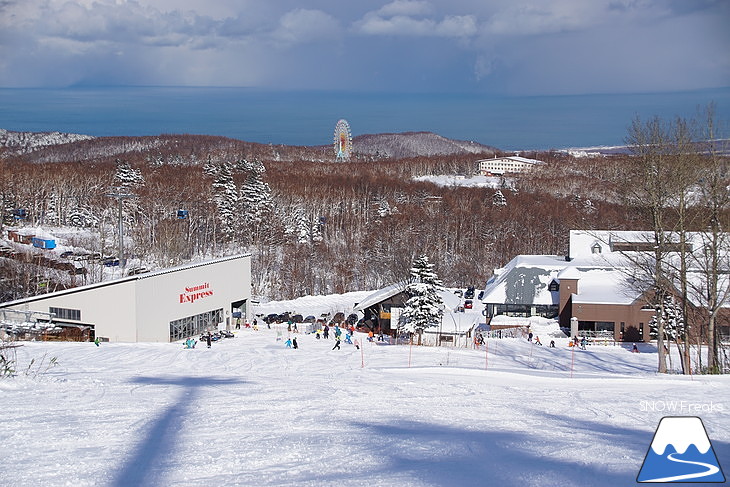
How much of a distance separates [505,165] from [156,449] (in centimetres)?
11780

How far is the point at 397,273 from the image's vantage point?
157ft

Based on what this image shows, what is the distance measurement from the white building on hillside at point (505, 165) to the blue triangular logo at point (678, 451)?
→ 112 meters

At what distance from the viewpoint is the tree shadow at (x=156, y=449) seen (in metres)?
5.41

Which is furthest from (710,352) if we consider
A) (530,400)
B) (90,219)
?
(90,219)

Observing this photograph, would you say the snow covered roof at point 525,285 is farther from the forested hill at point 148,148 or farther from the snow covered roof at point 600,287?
the forested hill at point 148,148

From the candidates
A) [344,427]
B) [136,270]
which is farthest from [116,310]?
[344,427]

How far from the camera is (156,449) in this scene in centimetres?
632

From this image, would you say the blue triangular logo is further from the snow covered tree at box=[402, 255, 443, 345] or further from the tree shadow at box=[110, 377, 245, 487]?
the snow covered tree at box=[402, 255, 443, 345]

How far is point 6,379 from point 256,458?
554 cm

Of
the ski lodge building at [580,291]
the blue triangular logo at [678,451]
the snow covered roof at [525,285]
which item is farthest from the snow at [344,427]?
the snow covered roof at [525,285]

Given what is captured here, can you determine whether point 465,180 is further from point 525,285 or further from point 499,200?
point 525,285

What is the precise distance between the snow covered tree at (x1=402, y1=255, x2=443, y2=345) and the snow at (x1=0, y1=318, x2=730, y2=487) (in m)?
11.8

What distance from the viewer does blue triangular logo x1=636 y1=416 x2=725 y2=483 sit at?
391cm

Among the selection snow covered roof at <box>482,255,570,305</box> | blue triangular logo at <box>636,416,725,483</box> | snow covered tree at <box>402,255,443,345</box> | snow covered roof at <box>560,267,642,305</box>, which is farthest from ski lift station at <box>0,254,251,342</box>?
blue triangular logo at <box>636,416,725,483</box>
